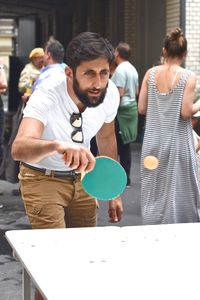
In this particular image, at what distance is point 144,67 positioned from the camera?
14297 mm

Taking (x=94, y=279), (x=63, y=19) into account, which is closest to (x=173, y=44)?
(x=94, y=279)

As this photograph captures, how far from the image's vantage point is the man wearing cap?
984 centimetres

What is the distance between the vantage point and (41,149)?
10.5 ft

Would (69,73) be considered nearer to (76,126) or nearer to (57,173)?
(76,126)

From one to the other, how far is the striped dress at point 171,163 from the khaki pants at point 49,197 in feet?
4.68

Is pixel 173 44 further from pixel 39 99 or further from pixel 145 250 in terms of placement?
pixel 145 250

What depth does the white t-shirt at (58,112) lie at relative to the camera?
3.49 m

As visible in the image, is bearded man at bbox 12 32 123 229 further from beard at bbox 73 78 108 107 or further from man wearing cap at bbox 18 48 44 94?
man wearing cap at bbox 18 48 44 94

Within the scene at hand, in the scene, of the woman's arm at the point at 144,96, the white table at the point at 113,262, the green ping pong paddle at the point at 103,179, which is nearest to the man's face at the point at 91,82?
the green ping pong paddle at the point at 103,179

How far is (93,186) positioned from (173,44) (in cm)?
253

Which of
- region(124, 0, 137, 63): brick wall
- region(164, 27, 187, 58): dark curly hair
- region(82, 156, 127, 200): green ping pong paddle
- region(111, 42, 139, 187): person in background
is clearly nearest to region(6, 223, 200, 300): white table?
region(82, 156, 127, 200): green ping pong paddle

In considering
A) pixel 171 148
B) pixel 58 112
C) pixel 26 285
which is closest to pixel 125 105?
pixel 171 148

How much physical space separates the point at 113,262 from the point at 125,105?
5.91 meters

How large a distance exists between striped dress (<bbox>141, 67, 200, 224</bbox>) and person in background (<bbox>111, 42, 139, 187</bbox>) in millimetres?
3243
